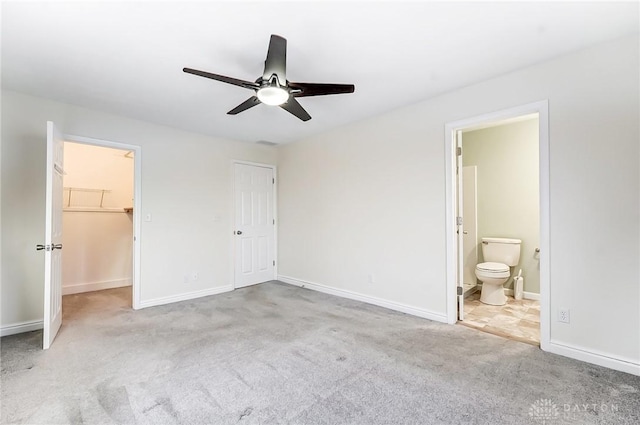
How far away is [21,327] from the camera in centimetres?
291

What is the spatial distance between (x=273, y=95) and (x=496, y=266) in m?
3.38

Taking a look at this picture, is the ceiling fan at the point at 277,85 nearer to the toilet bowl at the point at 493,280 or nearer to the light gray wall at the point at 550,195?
the light gray wall at the point at 550,195

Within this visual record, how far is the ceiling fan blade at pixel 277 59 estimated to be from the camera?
1.71 m

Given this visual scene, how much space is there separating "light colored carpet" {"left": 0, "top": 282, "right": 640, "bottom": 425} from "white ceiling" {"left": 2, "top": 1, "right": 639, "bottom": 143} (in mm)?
2323

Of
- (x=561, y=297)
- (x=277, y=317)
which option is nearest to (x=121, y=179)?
(x=277, y=317)

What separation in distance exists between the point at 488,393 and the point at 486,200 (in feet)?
10.3

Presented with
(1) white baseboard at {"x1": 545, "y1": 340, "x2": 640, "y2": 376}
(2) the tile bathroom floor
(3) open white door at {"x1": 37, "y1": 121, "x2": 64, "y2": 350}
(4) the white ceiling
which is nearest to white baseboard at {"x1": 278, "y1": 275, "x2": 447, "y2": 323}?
(2) the tile bathroom floor

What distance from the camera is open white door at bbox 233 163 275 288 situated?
4.67 metres

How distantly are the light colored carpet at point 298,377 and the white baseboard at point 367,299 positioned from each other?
17cm

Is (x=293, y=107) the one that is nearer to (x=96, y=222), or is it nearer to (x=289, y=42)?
(x=289, y=42)

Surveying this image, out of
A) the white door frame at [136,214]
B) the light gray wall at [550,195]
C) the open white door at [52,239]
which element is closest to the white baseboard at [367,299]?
the light gray wall at [550,195]

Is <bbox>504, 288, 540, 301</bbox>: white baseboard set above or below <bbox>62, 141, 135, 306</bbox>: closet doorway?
below

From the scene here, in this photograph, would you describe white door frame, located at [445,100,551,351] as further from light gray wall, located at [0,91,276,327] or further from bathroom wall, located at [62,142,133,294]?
bathroom wall, located at [62,142,133,294]

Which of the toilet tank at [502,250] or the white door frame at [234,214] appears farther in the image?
the white door frame at [234,214]
